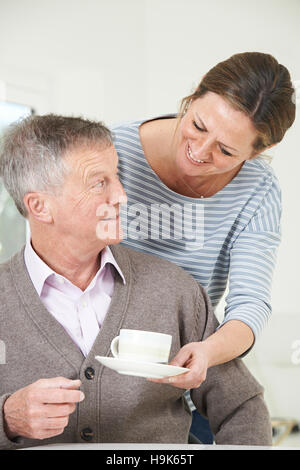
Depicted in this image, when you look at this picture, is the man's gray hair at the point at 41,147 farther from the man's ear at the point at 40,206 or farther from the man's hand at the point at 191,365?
the man's hand at the point at 191,365

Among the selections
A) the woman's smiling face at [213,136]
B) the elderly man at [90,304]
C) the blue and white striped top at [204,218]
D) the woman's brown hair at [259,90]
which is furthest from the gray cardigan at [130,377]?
the woman's brown hair at [259,90]

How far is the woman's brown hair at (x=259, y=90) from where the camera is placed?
1.07m

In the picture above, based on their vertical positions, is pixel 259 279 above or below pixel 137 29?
below

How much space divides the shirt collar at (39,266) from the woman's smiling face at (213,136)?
25 cm

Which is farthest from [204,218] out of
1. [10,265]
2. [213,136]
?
[10,265]

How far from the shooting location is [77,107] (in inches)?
92.2

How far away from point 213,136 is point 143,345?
45 cm

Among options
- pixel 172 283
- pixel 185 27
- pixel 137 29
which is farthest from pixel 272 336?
pixel 137 29

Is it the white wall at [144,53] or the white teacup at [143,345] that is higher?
the white wall at [144,53]

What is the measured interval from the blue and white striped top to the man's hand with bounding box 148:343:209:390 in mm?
308

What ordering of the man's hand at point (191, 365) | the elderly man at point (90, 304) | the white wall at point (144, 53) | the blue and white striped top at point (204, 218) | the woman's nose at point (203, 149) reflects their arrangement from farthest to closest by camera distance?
the white wall at point (144, 53)
the blue and white striped top at point (204, 218)
the woman's nose at point (203, 149)
the elderly man at point (90, 304)
the man's hand at point (191, 365)

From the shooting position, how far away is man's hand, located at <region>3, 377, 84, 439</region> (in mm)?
793
